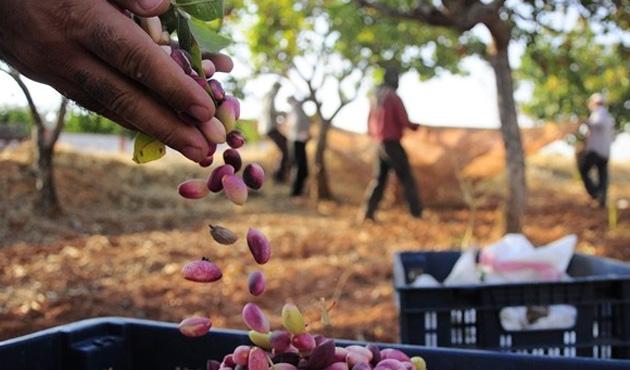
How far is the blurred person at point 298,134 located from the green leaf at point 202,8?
1020cm

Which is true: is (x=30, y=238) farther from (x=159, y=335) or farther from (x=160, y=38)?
(x=160, y=38)

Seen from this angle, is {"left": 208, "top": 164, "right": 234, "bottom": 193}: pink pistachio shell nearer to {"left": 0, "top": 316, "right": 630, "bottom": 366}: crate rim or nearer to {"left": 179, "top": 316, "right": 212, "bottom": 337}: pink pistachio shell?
{"left": 179, "top": 316, "right": 212, "bottom": 337}: pink pistachio shell

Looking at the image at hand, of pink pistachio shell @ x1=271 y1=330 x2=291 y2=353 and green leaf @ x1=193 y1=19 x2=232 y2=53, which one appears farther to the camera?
green leaf @ x1=193 y1=19 x2=232 y2=53

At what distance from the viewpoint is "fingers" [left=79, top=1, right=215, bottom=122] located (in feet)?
3.34

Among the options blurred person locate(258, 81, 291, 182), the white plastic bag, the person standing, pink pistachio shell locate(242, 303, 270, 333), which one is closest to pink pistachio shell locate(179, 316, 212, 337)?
pink pistachio shell locate(242, 303, 270, 333)

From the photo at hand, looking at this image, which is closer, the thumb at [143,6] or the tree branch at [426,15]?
the thumb at [143,6]

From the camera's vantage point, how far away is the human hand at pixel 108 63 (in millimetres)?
1013

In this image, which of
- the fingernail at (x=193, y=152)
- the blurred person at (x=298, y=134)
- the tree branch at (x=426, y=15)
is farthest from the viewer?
the blurred person at (x=298, y=134)

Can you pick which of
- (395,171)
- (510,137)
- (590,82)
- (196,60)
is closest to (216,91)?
(196,60)

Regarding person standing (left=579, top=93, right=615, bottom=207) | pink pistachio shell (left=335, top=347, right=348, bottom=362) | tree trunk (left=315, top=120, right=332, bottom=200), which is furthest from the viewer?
tree trunk (left=315, top=120, right=332, bottom=200)

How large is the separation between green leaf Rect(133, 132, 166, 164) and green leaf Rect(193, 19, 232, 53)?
28 centimetres

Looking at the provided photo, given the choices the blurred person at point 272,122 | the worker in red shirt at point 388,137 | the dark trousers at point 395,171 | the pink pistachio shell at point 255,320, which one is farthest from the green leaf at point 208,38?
the blurred person at point 272,122

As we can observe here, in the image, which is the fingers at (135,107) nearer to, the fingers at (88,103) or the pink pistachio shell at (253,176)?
the fingers at (88,103)

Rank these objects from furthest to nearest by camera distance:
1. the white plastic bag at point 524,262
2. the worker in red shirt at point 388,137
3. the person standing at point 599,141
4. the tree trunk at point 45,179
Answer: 1. the person standing at point 599,141
2. the tree trunk at point 45,179
3. the worker in red shirt at point 388,137
4. the white plastic bag at point 524,262
